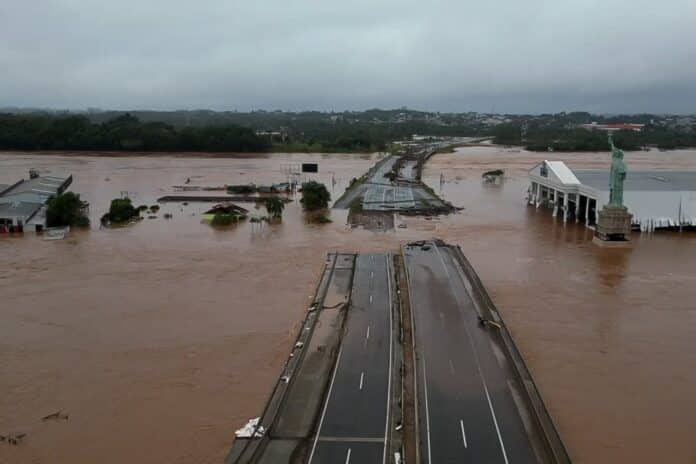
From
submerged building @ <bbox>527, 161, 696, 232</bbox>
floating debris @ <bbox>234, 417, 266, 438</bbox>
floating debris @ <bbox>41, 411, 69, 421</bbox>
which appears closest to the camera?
floating debris @ <bbox>234, 417, 266, 438</bbox>

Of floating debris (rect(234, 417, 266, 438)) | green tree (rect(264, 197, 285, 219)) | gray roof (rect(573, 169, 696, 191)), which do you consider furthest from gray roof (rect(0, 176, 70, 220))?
gray roof (rect(573, 169, 696, 191))

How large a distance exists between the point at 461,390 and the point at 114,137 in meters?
42.9

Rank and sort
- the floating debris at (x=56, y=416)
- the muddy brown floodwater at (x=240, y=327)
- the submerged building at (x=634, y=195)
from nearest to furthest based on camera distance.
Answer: the muddy brown floodwater at (x=240, y=327) → the floating debris at (x=56, y=416) → the submerged building at (x=634, y=195)

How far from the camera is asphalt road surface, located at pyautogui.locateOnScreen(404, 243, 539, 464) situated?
6004mm

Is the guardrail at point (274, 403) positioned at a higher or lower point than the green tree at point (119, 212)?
lower

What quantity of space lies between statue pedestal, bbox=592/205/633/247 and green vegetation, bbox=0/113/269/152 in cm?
3380

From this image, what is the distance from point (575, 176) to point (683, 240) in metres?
4.59

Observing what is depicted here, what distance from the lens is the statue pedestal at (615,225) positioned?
15969 mm

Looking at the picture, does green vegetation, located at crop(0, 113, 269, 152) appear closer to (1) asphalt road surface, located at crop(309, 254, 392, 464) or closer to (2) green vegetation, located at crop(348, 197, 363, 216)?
(2) green vegetation, located at crop(348, 197, 363, 216)

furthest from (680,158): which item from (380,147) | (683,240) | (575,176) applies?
(683,240)

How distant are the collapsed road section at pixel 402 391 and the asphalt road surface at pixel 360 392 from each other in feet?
0.04

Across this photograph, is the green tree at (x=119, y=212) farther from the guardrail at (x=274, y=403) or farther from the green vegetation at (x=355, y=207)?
the guardrail at (x=274, y=403)

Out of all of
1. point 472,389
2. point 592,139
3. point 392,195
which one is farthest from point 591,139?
point 472,389

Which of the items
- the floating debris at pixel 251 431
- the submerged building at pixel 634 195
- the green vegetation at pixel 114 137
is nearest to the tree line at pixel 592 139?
the green vegetation at pixel 114 137
